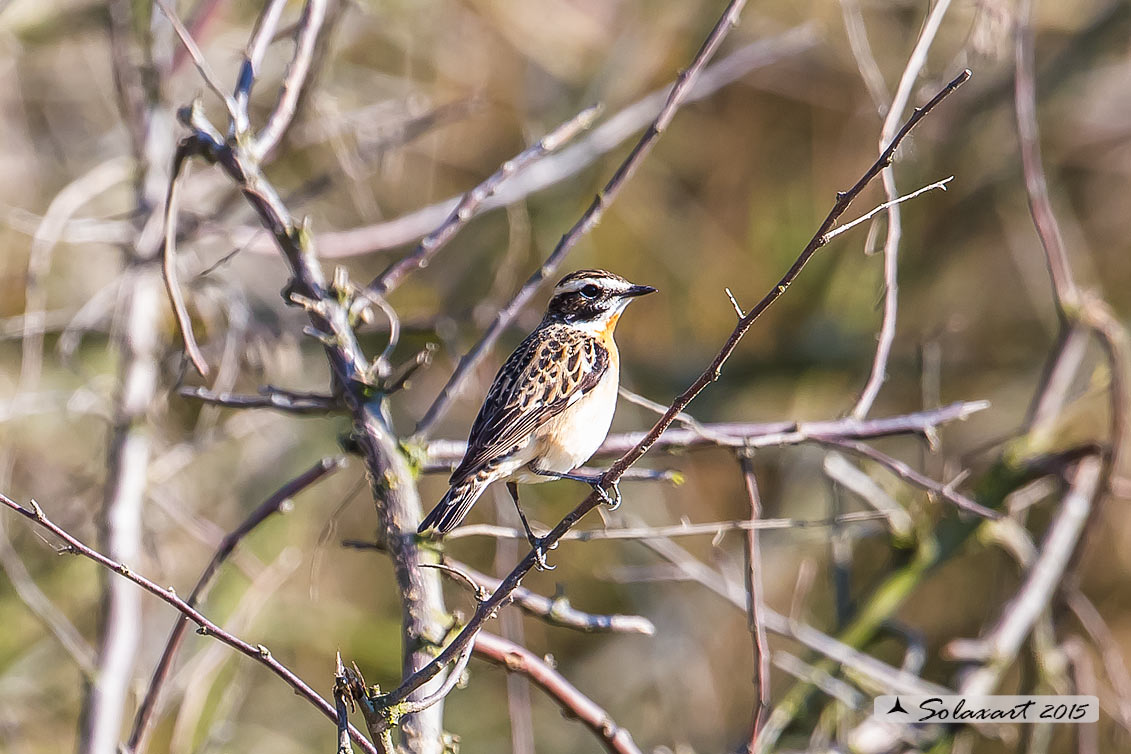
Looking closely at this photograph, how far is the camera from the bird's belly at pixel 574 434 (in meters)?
4.11

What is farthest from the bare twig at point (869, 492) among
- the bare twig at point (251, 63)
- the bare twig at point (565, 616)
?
the bare twig at point (251, 63)

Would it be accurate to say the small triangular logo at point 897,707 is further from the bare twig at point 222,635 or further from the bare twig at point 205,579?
the bare twig at point 222,635

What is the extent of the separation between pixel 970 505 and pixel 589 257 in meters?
5.42

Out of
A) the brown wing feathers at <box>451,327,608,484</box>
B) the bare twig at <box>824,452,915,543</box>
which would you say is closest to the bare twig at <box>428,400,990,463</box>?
the brown wing feathers at <box>451,327,608,484</box>

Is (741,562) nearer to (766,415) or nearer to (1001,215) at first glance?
(766,415)

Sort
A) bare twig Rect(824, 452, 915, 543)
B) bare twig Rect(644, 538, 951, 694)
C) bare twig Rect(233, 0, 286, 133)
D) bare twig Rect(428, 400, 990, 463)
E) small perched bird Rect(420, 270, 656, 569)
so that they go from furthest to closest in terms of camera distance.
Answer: bare twig Rect(824, 452, 915, 543)
bare twig Rect(644, 538, 951, 694)
small perched bird Rect(420, 270, 656, 569)
bare twig Rect(428, 400, 990, 463)
bare twig Rect(233, 0, 286, 133)

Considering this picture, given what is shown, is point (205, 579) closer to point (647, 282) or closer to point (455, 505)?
point (455, 505)

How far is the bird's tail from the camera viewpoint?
344 cm

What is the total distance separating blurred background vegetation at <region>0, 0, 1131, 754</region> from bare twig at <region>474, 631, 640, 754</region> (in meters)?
3.87

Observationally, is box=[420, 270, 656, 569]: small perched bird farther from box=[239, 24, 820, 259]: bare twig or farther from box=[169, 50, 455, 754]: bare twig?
box=[239, 24, 820, 259]: bare twig

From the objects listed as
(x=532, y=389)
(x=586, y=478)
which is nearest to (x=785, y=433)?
(x=586, y=478)

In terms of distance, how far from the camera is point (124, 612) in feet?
15.6

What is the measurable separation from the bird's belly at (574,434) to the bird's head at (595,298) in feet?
2.25

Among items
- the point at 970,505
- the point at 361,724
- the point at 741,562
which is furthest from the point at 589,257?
the point at 970,505
